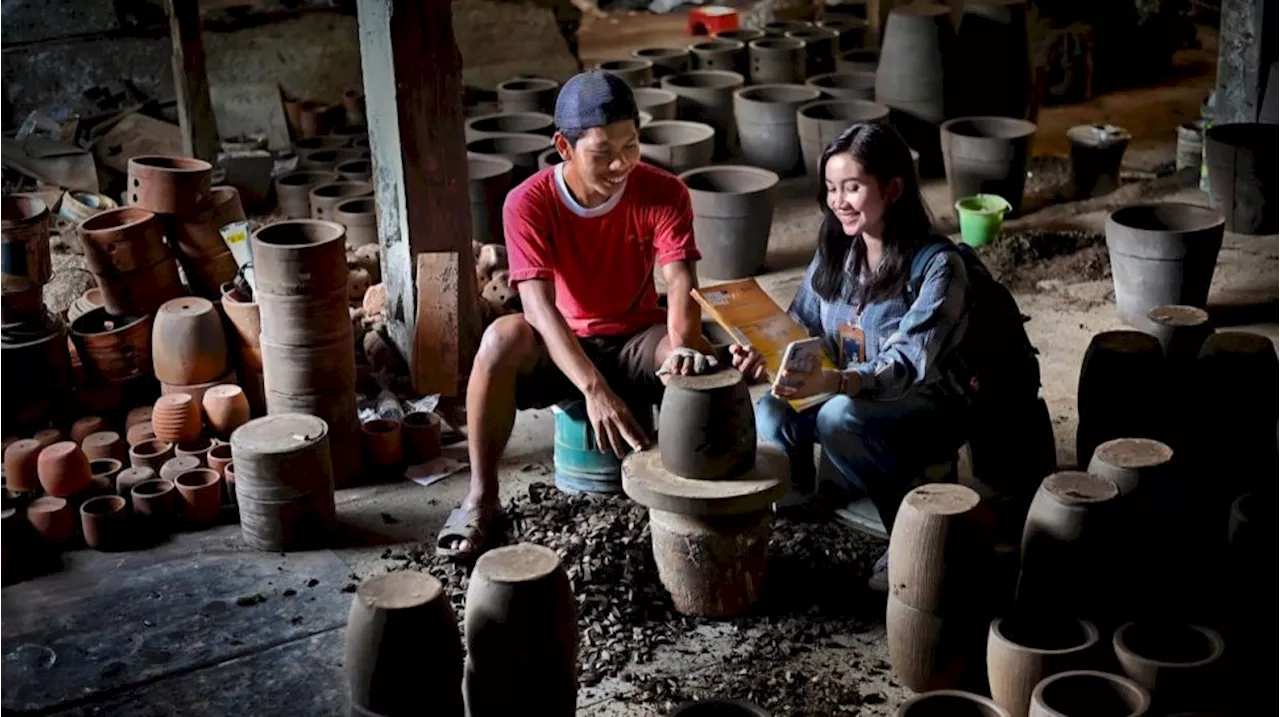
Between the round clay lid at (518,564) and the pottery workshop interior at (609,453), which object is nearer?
the round clay lid at (518,564)

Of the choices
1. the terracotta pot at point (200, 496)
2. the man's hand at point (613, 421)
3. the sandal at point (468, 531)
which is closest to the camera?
the man's hand at point (613, 421)

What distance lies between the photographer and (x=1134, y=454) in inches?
148

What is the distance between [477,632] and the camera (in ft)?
10.8

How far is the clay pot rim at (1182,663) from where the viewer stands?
3309 mm

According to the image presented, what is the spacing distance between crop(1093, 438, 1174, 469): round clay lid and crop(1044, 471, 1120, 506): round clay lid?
0.10m

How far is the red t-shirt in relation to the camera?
462 cm

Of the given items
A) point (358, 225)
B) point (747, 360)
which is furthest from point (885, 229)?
point (358, 225)

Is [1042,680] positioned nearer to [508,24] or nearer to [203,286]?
[203,286]

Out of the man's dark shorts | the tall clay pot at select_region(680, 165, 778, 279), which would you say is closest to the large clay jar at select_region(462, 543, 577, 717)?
the man's dark shorts

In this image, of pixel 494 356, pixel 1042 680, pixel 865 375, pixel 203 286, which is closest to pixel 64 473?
pixel 203 286

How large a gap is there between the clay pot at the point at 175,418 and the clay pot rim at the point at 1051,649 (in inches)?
114

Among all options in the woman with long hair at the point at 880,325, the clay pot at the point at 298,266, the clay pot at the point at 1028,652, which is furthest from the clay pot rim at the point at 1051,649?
the clay pot at the point at 298,266

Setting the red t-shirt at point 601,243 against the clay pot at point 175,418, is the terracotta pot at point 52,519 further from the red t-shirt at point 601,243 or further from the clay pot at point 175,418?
the red t-shirt at point 601,243

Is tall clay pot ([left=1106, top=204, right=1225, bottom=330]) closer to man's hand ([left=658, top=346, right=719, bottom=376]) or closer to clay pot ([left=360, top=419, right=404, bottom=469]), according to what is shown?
man's hand ([left=658, top=346, right=719, bottom=376])
